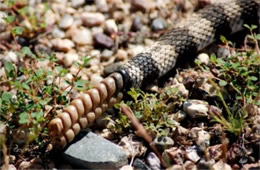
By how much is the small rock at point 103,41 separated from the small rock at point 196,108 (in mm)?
980

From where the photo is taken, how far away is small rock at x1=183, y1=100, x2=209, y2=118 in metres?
3.22

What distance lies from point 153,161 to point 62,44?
142 cm

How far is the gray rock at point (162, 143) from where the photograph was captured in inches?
120

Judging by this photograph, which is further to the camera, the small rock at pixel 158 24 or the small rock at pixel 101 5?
the small rock at pixel 101 5

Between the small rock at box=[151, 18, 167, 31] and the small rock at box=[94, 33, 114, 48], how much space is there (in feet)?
1.23

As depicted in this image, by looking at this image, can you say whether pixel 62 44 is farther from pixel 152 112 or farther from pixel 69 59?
pixel 152 112

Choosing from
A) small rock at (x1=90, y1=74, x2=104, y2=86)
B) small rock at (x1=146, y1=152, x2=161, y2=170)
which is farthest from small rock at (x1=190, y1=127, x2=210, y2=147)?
small rock at (x1=90, y1=74, x2=104, y2=86)

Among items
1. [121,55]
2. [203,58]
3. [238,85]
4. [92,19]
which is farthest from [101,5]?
[238,85]

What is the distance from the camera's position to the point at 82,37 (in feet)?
13.4

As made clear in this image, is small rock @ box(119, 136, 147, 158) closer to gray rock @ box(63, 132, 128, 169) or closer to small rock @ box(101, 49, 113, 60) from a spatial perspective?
gray rock @ box(63, 132, 128, 169)

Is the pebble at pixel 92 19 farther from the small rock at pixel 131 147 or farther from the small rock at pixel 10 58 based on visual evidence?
the small rock at pixel 131 147

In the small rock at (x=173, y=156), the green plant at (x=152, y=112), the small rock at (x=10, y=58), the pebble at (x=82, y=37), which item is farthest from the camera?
the pebble at (x=82, y=37)

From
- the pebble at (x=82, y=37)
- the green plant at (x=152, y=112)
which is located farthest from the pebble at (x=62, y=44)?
the green plant at (x=152, y=112)

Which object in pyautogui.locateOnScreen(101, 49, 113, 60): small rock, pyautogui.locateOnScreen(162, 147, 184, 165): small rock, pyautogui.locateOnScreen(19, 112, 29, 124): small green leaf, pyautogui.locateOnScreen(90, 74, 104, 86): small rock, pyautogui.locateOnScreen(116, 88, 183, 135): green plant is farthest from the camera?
pyautogui.locateOnScreen(101, 49, 113, 60): small rock
